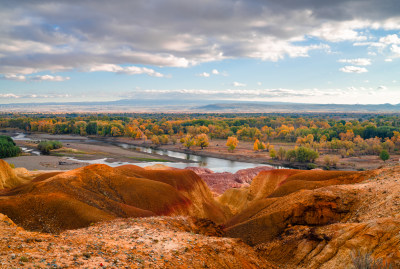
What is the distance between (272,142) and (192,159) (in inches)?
2474

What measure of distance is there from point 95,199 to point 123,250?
18959 mm

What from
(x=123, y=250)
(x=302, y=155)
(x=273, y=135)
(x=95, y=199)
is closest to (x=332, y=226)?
(x=123, y=250)

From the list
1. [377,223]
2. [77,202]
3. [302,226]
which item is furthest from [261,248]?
[77,202]

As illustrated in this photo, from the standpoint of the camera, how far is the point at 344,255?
17312mm

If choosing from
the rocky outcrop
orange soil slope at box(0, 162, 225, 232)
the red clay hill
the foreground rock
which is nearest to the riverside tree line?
the rocky outcrop

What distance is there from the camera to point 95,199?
108 ft

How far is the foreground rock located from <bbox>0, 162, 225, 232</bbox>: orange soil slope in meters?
5.14

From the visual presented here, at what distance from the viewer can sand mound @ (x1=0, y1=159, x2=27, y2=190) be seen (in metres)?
45.0

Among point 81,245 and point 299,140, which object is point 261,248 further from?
point 299,140

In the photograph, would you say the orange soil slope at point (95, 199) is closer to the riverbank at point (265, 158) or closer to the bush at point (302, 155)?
the riverbank at point (265, 158)

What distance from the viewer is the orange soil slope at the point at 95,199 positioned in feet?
86.9

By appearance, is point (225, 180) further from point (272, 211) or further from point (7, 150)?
point (7, 150)

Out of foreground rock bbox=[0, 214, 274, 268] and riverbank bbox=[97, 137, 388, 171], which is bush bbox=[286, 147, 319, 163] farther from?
foreground rock bbox=[0, 214, 274, 268]

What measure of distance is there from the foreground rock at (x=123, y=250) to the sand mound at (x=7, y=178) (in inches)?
1131
